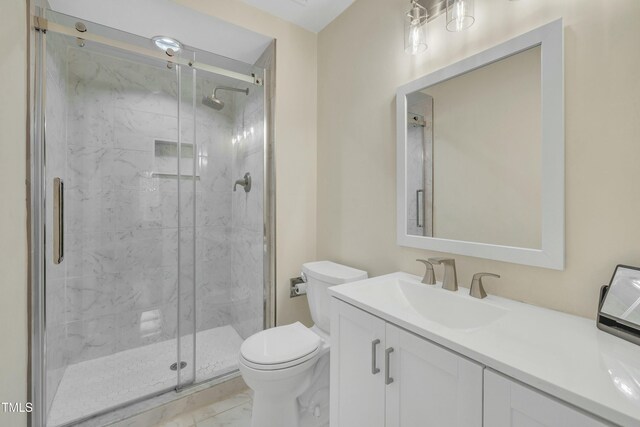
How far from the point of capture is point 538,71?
0.98 metres

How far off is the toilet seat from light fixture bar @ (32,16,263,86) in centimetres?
168

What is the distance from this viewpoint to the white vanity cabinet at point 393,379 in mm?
727

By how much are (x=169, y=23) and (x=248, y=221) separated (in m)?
1.40

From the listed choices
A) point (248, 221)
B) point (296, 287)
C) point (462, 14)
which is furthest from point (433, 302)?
point (248, 221)

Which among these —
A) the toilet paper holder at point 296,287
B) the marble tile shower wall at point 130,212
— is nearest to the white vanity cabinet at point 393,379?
the toilet paper holder at point 296,287

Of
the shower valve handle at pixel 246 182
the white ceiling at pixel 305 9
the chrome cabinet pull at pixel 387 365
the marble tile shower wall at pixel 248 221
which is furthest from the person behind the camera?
the shower valve handle at pixel 246 182

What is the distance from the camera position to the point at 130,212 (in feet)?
7.22

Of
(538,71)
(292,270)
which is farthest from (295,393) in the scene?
(538,71)

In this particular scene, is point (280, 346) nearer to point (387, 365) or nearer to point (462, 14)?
point (387, 365)

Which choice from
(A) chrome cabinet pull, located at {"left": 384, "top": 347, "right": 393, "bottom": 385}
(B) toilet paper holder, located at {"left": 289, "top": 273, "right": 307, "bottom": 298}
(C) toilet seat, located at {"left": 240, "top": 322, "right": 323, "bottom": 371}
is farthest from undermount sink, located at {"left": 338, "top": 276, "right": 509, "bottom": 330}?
(B) toilet paper holder, located at {"left": 289, "top": 273, "right": 307, "bottom": 298}

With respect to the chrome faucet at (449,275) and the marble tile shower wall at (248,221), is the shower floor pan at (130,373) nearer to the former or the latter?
the marble tile shower wall at (248,221)

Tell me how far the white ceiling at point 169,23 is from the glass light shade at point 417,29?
1025mm

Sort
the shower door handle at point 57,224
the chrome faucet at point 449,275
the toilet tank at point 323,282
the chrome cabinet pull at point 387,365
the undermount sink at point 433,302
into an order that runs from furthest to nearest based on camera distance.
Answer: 1. the toilet tank at point 323,282
2. the shower door handle at point 57,224
3. the chrome faucet at point 449,275
4. the undermount sink at point 433,302
5. the chrome cabinet pull at point 387,365
